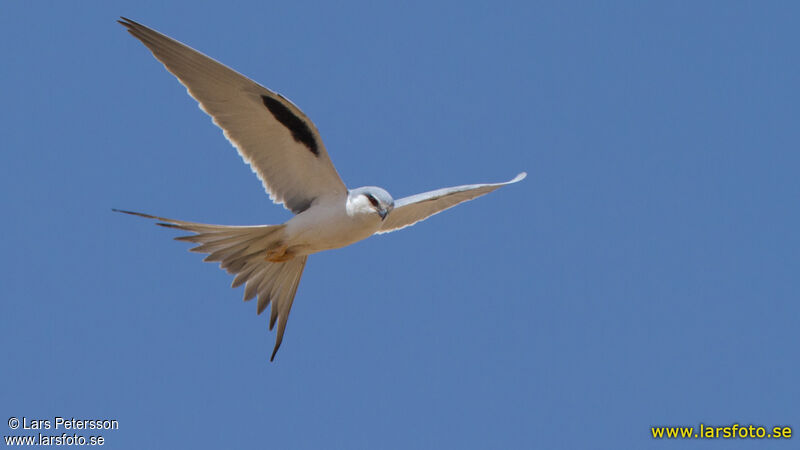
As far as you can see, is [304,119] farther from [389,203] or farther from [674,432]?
[674,432]

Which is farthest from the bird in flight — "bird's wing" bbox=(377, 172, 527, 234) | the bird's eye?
"bird's wing" bbox=(377, 172, 527, 234)

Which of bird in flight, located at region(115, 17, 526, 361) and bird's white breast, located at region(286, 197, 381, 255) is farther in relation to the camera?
bird's white breast, located at region(286, 197, 381, 255)

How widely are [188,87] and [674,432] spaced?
5.20m

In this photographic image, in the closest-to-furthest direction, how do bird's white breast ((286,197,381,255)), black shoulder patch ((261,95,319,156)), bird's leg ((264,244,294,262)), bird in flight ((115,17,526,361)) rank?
bird in flight ((115,17,526,361))
black shoulder patch ((261,95,319,156))
bird's white breast ((286,197,381,255))
bird's leg ((264,244,294,262))

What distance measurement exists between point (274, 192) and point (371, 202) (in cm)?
100

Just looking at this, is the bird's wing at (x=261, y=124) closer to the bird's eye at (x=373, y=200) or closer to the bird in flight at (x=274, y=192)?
the bird in flight at (x=274, y=192)

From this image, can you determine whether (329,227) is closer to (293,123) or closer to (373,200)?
(373,200)

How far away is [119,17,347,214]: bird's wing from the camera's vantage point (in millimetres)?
8062

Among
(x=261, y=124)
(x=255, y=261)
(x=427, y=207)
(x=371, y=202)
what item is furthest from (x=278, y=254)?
(x=427, y=207)

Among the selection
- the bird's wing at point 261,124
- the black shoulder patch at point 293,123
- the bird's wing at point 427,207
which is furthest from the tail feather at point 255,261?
the bird's wing at point 427,207

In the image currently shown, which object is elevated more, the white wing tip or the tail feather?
the white wing tip

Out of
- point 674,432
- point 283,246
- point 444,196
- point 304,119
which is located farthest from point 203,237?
point 674,432

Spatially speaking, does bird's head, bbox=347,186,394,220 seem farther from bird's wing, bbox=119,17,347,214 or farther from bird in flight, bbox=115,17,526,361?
bird's wing, bbox=119,17,347,214

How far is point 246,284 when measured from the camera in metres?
9.05
